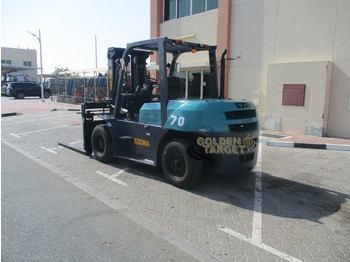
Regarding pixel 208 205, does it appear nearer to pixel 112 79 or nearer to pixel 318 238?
pixel 318 238

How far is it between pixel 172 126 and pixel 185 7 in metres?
11.4

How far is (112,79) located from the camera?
281 inches

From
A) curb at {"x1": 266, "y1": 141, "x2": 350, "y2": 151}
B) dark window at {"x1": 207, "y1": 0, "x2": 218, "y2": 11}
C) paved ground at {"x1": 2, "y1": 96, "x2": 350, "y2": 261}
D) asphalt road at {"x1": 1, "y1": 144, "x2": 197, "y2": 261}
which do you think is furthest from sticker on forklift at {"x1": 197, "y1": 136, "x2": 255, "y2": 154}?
dark window at {"x1": 207, "y1": 0, "x2": 218, "y2": 11}

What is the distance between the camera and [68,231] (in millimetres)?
3641

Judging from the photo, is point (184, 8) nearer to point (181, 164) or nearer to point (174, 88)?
point (174, 88)

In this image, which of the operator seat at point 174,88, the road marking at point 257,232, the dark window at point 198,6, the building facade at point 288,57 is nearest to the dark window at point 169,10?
the dark window at point 198,6

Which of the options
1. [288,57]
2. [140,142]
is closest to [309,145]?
[288,57]

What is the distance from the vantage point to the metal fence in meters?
21.3

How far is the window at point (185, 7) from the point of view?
44.4ft

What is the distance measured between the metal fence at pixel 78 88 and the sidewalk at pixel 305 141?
13.3 meters

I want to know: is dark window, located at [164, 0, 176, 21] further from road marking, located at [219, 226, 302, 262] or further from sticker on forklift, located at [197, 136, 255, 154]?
road marking, located at [219, 226, 302, 262]

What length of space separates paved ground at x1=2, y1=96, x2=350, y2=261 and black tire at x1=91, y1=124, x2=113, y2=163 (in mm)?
216

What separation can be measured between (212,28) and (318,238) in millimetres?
11382

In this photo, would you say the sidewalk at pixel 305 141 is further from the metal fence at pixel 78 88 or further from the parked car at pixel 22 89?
the parked car at pixel 22 89
